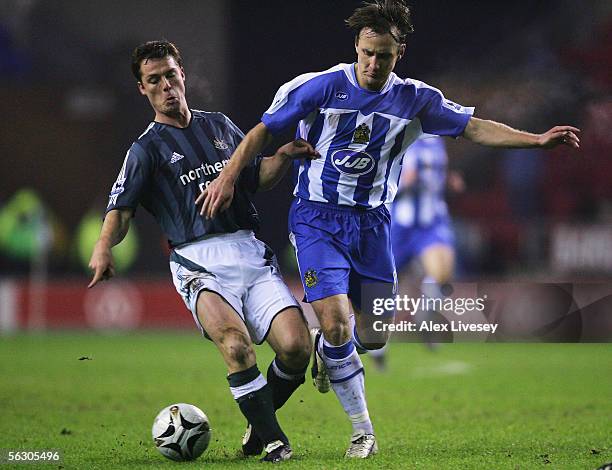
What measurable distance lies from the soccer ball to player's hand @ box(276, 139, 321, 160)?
1368mm

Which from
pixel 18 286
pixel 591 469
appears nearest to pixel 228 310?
pixel 591 469

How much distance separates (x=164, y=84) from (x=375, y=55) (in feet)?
3.49

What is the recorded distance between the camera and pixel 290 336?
525 centimetres

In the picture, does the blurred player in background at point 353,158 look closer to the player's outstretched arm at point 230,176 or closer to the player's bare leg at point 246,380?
the player's outstretched arm at point 230,176

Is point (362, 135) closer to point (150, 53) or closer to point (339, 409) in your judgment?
point (150, 53)

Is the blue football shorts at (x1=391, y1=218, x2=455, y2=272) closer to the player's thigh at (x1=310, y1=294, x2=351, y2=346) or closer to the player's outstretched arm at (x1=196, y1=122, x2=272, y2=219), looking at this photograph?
the player's thigh at (x1=310, y1=294, x2=351, y2=346)

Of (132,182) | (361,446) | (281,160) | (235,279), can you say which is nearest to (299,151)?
(281,160)

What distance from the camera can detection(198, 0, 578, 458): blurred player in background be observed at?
17.4ft

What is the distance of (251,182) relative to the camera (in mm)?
5672

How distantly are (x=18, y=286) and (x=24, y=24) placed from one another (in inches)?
149

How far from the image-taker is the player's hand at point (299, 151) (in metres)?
5.50

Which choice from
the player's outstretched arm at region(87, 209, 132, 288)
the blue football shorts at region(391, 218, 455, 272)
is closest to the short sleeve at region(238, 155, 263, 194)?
the player's outstretched arm at region(87, 209, 132, 288)

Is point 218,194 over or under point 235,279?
over

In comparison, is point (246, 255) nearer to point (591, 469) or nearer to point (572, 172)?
point (591, 469)
